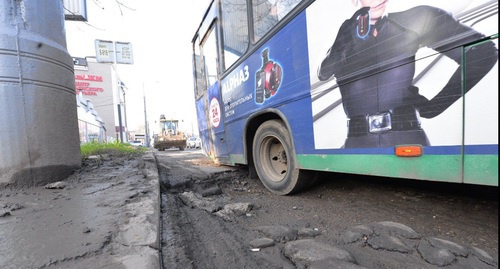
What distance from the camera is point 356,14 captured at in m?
2.10

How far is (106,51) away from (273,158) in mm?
18866

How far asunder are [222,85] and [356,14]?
10.3ft

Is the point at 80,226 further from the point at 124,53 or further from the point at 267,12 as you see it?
the point at 124,53

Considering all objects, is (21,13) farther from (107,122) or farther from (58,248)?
(107,122)

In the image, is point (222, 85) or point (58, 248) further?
point (222, 85)

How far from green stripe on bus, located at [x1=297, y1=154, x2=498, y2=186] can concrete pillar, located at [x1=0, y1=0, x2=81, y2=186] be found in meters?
3.59

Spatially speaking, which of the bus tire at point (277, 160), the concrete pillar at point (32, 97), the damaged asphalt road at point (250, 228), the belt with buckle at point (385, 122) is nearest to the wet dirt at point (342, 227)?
the damaged asphalt road at point (250, 228)

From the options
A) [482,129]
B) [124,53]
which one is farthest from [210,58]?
[124,53]

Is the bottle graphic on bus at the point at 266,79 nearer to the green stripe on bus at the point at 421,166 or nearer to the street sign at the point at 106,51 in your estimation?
the green stripe on bus at the point at 421,166

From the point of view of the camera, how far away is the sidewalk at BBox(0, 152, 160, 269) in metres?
1.48

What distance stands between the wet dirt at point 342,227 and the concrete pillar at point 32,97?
1.67 metres

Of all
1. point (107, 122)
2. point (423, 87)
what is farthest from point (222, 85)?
point (107, 122)

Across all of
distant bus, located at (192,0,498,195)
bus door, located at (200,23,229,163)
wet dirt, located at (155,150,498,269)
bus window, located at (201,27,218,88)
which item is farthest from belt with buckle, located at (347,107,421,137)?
bus window, located at (201,27,218,88)

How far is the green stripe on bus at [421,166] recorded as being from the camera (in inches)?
59.6
